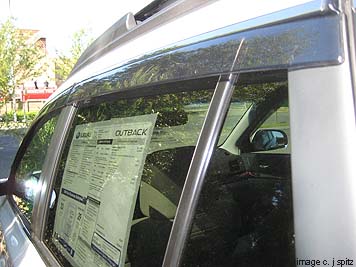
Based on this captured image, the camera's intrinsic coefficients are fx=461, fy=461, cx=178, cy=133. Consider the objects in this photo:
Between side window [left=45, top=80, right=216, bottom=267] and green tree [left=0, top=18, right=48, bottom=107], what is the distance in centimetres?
2578

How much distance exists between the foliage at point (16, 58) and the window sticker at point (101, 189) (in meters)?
25.5

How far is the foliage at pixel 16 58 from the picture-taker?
25688mm

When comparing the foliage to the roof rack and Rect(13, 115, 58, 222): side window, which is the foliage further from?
the roof rack

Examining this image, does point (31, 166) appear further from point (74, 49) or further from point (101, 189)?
point (74, 49)

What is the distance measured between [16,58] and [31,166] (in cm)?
2524

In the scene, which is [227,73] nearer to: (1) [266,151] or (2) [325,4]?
(2) [325,4]

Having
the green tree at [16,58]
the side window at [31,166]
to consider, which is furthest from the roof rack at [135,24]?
the green tree at [16,58]

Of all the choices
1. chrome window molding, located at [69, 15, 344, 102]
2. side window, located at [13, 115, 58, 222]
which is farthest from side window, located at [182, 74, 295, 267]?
side window, located at [13, 115, 58, 222]

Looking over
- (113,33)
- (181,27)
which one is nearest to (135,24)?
(113,33)

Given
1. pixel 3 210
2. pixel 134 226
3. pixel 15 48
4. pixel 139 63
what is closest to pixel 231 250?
pixel 134 226

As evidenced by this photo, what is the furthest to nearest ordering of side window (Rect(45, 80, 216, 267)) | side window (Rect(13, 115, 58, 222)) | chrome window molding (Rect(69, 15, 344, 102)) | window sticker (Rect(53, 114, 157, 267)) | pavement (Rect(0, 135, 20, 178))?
pavement (Rect(0, 135, 20, 178)) → side window (Rect(13, 115, 58, 222)) → window sticker (Rect(53, 114, 157, 267)) → side window (Rect(45, 80, 216, 267)) → chrome window molding (Rect(69, 15, 344, 102))

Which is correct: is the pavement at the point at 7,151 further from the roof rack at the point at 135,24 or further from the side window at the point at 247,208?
the side window at the point at 247,208

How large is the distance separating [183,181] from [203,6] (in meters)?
0.49

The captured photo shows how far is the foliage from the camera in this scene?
25.7 metres
